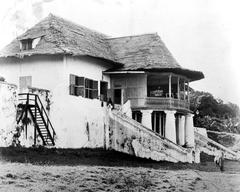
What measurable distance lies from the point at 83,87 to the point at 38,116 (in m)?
3.40

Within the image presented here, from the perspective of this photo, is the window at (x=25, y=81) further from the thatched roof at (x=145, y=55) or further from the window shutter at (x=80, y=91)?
the thatched roof at (x=145, y=55)

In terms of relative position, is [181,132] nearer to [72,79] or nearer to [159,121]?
[159,121]

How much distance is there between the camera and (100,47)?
28.0m

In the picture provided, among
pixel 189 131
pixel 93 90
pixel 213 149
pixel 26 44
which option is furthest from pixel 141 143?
pixel 213 149

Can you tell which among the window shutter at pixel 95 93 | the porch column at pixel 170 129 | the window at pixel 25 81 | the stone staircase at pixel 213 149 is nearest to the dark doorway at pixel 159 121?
the porch column at pixel 170 129

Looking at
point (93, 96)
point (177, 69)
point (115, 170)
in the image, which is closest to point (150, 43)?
point (177, 69)

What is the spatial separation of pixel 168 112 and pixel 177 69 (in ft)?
8.18

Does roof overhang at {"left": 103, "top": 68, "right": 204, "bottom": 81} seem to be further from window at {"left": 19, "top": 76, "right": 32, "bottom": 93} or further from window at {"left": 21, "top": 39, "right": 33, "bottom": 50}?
window at {"left": 19, "top": 76, "right": 32, "bottom": 93}

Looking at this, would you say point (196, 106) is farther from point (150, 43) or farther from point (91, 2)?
point (91, 2)

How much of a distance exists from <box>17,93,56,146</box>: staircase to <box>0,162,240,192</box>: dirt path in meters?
4.59

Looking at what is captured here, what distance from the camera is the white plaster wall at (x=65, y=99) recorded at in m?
22.2

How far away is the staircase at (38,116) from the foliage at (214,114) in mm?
22853

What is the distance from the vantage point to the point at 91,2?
18219 millimetres

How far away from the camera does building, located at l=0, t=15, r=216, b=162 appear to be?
22016mm
